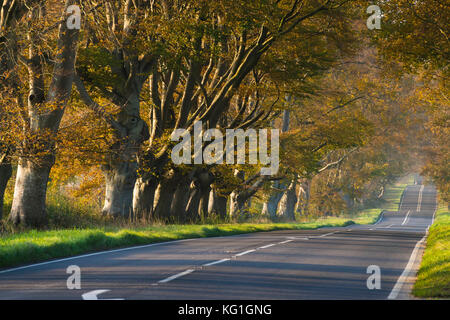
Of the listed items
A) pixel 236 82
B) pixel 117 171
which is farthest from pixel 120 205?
pixel 236 82

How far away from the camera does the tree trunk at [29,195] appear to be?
20.6 metres

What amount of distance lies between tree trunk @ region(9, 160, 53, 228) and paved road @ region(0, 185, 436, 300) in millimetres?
4919

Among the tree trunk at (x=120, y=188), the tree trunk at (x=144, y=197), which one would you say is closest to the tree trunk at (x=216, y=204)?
the tree trunk at (x=144, y=197)

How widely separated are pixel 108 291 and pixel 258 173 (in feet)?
98.9

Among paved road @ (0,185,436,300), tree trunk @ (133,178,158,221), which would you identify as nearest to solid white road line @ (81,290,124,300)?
paved road @ (0,185,436,300)

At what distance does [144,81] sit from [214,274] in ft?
53.2

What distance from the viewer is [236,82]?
25.3m

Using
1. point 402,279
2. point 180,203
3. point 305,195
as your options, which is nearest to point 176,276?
point 402,279

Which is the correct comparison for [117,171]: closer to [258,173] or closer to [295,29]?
[295,29]

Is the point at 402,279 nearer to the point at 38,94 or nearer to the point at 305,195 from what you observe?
the point at 38,94

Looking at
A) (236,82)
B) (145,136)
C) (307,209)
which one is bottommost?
(307,209)

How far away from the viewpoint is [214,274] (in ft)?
37.7

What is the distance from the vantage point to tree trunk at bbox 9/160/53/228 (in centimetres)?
2061
